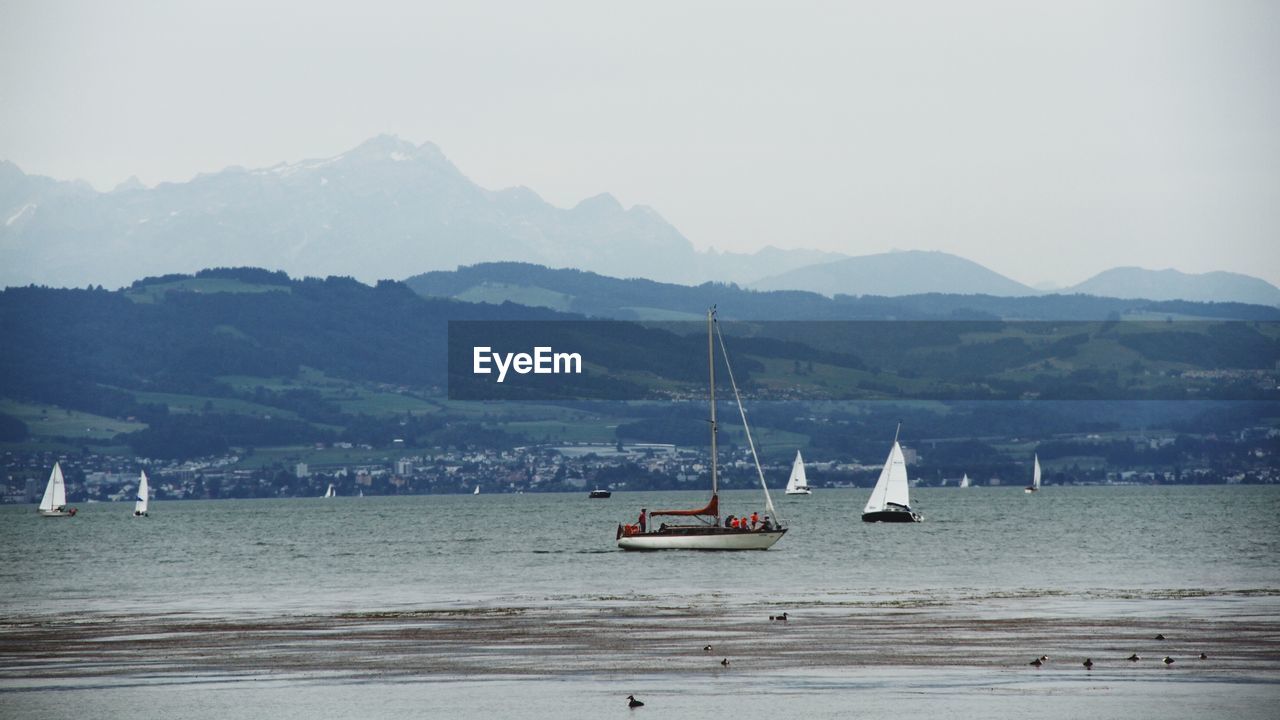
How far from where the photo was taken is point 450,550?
144000 millimetres

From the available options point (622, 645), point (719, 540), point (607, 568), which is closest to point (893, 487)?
point (719, 540)

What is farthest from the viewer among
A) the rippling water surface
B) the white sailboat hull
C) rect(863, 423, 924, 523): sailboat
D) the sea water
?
rect(863, 423, 924, 523): sailboat

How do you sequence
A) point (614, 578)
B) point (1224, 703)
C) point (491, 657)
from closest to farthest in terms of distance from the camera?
point (1224, 703) < point (491, 657) < point (614, 578)

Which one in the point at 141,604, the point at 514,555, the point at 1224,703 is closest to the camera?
the point at 1224,703

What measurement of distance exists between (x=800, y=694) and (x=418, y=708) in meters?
8.93

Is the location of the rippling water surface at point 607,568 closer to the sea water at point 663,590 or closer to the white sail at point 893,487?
the sea water at point 663,590

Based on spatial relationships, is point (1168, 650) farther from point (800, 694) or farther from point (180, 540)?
point (180, 540)

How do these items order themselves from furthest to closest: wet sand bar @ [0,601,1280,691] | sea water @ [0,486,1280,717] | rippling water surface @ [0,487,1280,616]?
rippling water surface @ [0,487,1280,616] < wet sand bar @ [0,601,1280,691] < sea water @ [0,486,1280,717]

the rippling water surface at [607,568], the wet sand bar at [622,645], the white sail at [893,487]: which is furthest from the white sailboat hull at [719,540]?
the white sail at [893,487]

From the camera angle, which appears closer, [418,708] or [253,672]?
[418,708]

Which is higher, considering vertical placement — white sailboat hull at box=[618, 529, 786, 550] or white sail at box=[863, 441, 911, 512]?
white sail at box=[863, 441, 911, 512]

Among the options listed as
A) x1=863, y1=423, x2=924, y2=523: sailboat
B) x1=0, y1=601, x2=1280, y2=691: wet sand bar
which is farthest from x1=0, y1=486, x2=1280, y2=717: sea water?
x1=863, y1=423, x2=924, y2=523: sailboat

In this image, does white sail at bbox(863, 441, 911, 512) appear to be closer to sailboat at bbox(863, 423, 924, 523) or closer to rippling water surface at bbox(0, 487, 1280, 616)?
sailboat at bbox(863, 423, 924, 523)

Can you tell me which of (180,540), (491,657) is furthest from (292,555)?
(491,657)
